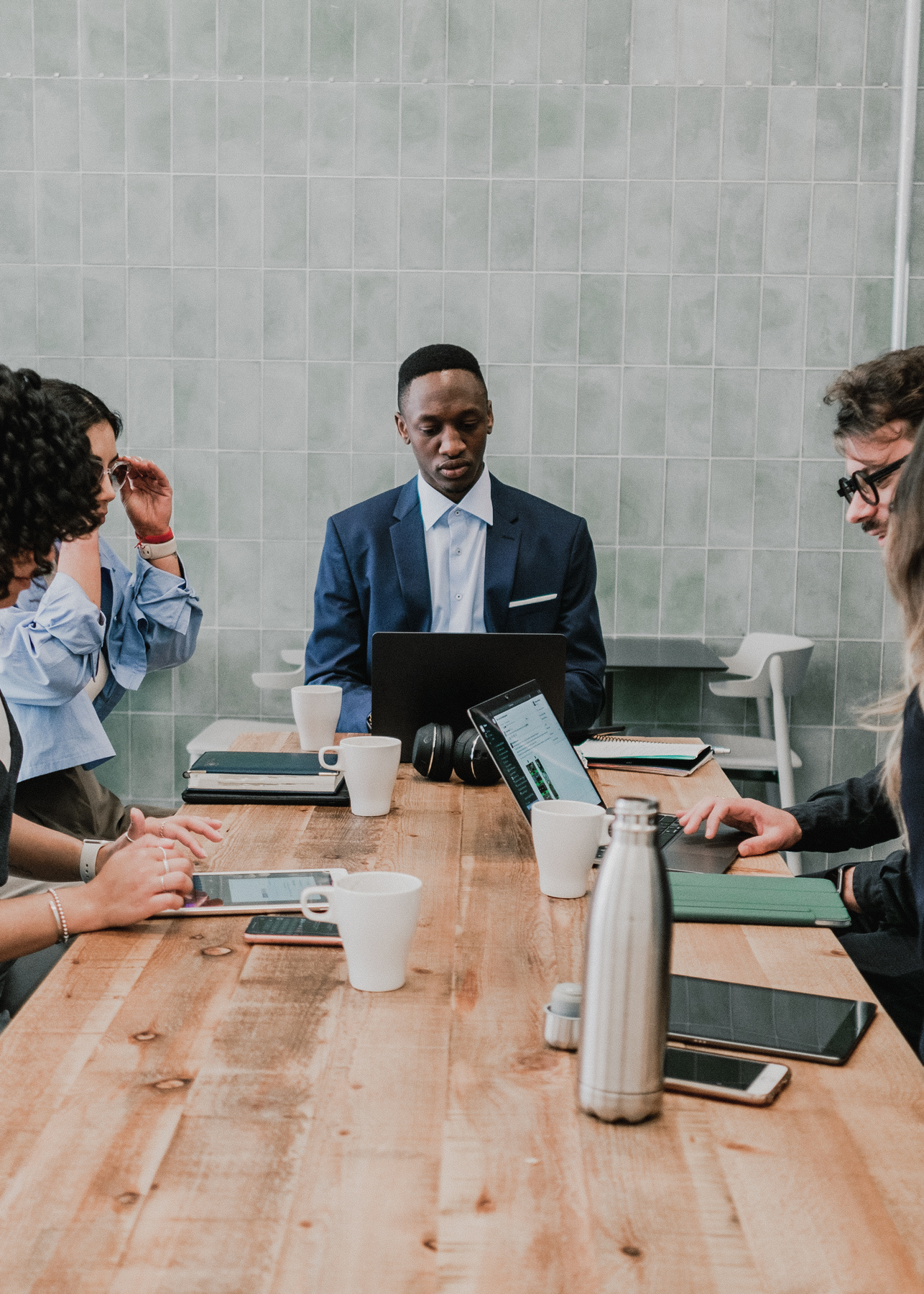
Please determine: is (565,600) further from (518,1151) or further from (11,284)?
(11,284)

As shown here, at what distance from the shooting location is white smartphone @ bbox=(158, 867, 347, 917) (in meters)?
1.35

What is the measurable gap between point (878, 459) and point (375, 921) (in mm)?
1404

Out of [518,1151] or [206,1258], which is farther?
[518,1151]

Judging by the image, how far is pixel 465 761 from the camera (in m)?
2.00

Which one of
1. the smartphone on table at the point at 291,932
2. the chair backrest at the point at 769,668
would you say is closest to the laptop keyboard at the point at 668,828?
the smartphone on table at the point at 291,932

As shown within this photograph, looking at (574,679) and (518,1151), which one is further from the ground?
(574,679)

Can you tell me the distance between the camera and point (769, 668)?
3719mm

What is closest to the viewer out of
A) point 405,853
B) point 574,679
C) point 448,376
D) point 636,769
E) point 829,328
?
point 405,853

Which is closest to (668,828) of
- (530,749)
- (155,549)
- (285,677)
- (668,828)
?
(668,828)

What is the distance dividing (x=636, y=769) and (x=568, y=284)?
7.96 feet

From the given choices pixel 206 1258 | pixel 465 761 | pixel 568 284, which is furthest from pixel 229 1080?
pixel 568 284

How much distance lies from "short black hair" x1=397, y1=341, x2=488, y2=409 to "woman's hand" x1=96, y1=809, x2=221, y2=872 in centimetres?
147

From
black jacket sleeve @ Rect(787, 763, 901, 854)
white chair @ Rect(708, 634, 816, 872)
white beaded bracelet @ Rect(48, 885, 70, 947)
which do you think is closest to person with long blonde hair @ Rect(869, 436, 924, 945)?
black jacket sleeve @ Rect(787, 763, 901, 854)

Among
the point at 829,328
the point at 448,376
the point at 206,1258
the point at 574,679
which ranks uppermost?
the point at 829,328
